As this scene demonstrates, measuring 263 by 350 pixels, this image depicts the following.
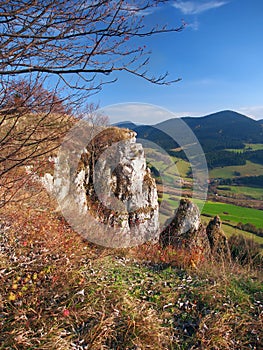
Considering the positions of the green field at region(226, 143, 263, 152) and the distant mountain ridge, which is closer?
the green field at region(226, 143, 263, 152)

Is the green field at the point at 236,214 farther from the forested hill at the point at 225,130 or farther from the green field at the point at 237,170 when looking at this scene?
the forested hill at the point at 225,130

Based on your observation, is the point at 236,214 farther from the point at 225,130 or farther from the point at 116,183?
the point at 225,130

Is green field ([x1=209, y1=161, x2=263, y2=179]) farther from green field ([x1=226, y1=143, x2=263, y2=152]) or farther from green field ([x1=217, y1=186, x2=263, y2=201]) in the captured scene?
green field ([x1=226, y1=143, x2=263, y2=152])

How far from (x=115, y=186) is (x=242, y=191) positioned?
169 ft

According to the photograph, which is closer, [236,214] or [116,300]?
[116,300]

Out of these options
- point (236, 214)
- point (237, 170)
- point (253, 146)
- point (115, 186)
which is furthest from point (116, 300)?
point (253, 146)

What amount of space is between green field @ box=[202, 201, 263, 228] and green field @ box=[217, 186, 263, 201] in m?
10.9

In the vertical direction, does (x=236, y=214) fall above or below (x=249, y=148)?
below

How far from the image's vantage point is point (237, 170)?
241 feet

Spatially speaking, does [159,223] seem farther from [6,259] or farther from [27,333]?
[27,333]

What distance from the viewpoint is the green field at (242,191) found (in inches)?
2175

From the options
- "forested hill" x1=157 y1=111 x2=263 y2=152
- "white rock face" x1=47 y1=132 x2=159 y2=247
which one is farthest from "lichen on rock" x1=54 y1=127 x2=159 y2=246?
"forested hill" x1=157 y1=111 x2=263 y2=152

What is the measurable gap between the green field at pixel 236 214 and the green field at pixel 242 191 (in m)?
10.9

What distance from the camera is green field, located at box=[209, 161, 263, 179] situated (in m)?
70.5
